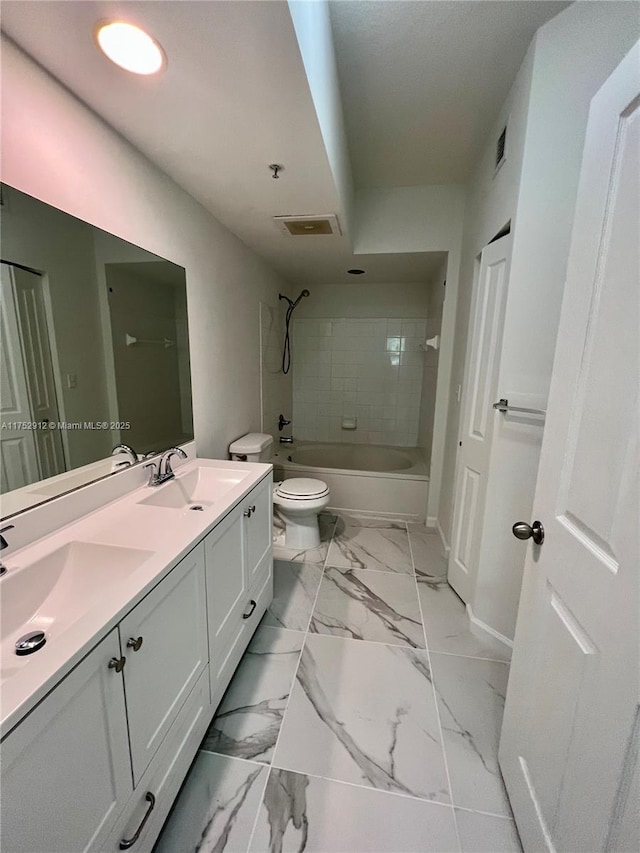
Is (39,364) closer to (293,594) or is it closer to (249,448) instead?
(249,448)

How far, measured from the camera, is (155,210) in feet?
5.04

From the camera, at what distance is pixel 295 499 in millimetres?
2363

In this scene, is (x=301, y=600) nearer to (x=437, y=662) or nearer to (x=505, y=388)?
(x=437, y=662)

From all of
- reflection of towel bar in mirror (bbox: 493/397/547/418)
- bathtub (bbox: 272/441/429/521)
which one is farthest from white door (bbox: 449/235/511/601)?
bathtub (bbox: 272/441/429/521)

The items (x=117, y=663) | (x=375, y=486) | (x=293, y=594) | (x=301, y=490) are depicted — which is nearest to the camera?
(x=117, y=663)

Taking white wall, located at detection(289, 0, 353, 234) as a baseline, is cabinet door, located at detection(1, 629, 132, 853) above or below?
below

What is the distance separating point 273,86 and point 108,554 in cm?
147

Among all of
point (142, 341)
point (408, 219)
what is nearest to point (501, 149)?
point (408, 219)

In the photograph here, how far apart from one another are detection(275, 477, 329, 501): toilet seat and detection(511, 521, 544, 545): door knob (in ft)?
5.07

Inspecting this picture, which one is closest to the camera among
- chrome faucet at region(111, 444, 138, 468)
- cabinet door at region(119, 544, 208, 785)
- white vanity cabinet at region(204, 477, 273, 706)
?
cabinet door at region(119, 544, 208, 785)

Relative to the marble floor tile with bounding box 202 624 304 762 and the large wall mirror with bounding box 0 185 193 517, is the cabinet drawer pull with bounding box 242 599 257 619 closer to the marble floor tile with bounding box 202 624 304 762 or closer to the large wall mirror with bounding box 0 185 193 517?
the marble floor tile with bounding box 202 624 304 762

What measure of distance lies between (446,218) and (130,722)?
307cm

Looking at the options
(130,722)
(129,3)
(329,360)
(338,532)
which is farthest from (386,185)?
(130,722)

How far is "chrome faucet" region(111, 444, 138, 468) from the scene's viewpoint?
4.49 ft
